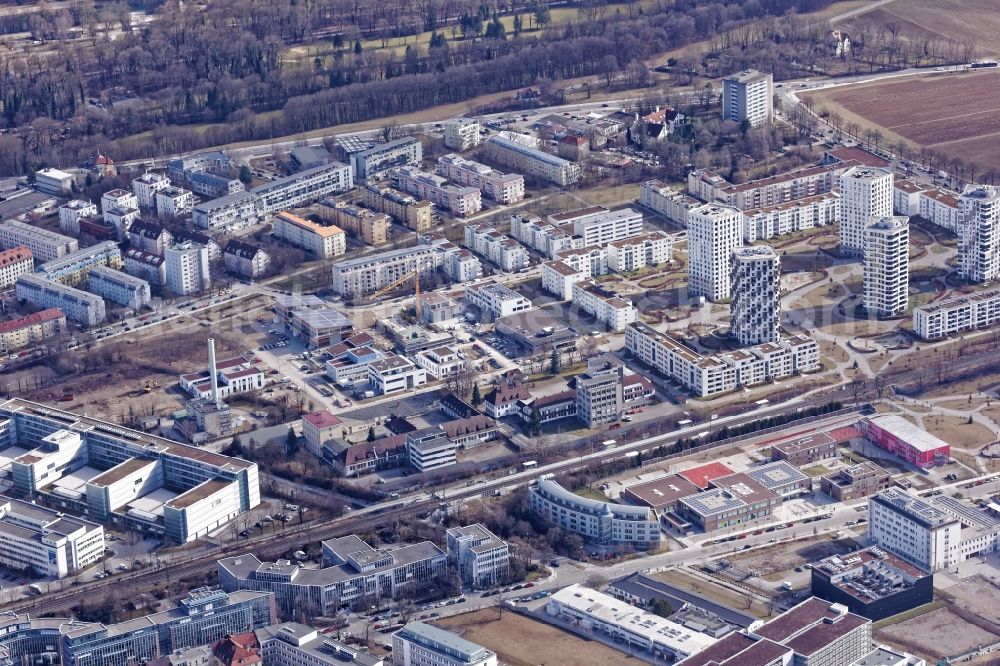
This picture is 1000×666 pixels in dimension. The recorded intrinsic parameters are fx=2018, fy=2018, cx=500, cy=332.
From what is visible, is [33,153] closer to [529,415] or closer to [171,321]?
[171,321]

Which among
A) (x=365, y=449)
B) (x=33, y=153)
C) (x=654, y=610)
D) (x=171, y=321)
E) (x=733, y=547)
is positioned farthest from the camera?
(x=33, y=153)

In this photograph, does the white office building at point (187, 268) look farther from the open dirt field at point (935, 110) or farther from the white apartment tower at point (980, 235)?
the open dirt field at point (935, 110)

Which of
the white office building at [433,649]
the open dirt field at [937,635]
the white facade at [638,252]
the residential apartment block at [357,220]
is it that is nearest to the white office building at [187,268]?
the residential apartment block at [357,220]

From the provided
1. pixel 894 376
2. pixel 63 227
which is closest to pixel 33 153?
pixel 63 227

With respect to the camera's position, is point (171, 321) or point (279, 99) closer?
point (171, 321)

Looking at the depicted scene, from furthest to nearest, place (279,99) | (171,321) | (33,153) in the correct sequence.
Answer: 1. (279,99)
2. (33,153)
3. (171,321)

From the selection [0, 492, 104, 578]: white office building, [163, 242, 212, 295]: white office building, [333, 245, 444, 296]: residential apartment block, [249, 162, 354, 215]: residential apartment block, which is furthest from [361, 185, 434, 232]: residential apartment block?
[0, 492, 104, 578]: white office building

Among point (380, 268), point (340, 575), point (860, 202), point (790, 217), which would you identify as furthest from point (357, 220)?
point (340, 575)
